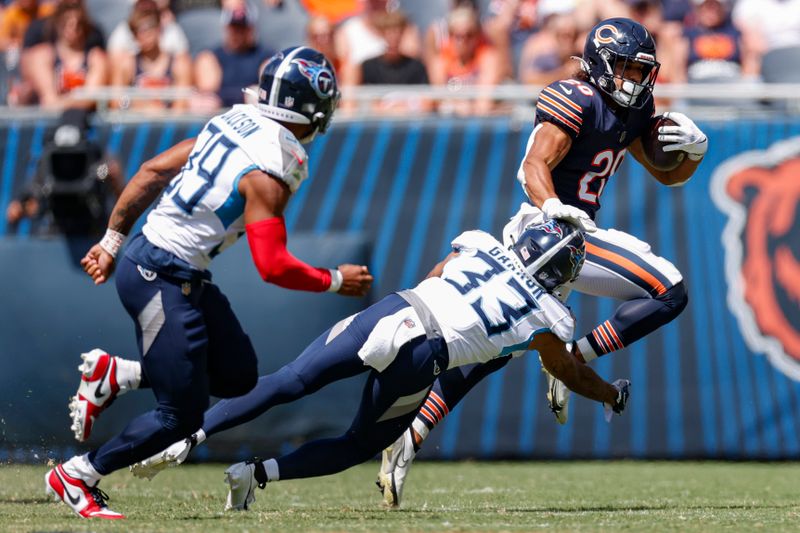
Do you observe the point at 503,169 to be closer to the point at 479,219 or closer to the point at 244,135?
the point at 479,219

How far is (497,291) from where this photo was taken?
512 cm

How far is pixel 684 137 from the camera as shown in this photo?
6.20 metres

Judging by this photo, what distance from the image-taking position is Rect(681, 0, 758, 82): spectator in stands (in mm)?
9711

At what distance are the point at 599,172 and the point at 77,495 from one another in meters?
2.86

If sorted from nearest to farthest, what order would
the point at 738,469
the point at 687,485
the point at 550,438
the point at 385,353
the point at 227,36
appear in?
1. the point at 385,353
2. the point at 687,485
3. the point at 738,469
4. the point at 550,438
5. the point at 227,36

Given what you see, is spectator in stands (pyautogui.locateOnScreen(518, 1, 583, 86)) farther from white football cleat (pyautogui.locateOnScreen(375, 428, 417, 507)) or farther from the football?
white football cleat (pyautogui.locateOnScreen(375, 428, 417, 507))

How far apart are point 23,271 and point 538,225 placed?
428 centimetres

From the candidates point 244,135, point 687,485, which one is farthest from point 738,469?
point 244,135

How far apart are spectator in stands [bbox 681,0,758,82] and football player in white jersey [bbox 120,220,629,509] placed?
477cm

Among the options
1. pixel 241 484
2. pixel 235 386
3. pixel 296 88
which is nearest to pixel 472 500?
pixel 241 484

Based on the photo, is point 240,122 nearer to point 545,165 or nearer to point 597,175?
point 545,165

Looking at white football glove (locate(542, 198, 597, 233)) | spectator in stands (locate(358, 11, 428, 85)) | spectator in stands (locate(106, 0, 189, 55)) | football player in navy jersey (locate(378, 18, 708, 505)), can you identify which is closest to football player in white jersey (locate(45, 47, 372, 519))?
white football glove (locate(542, 198, 597, 233))

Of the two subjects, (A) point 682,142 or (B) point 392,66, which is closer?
(A) point 682,142

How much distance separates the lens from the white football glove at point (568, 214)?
5.44 m
